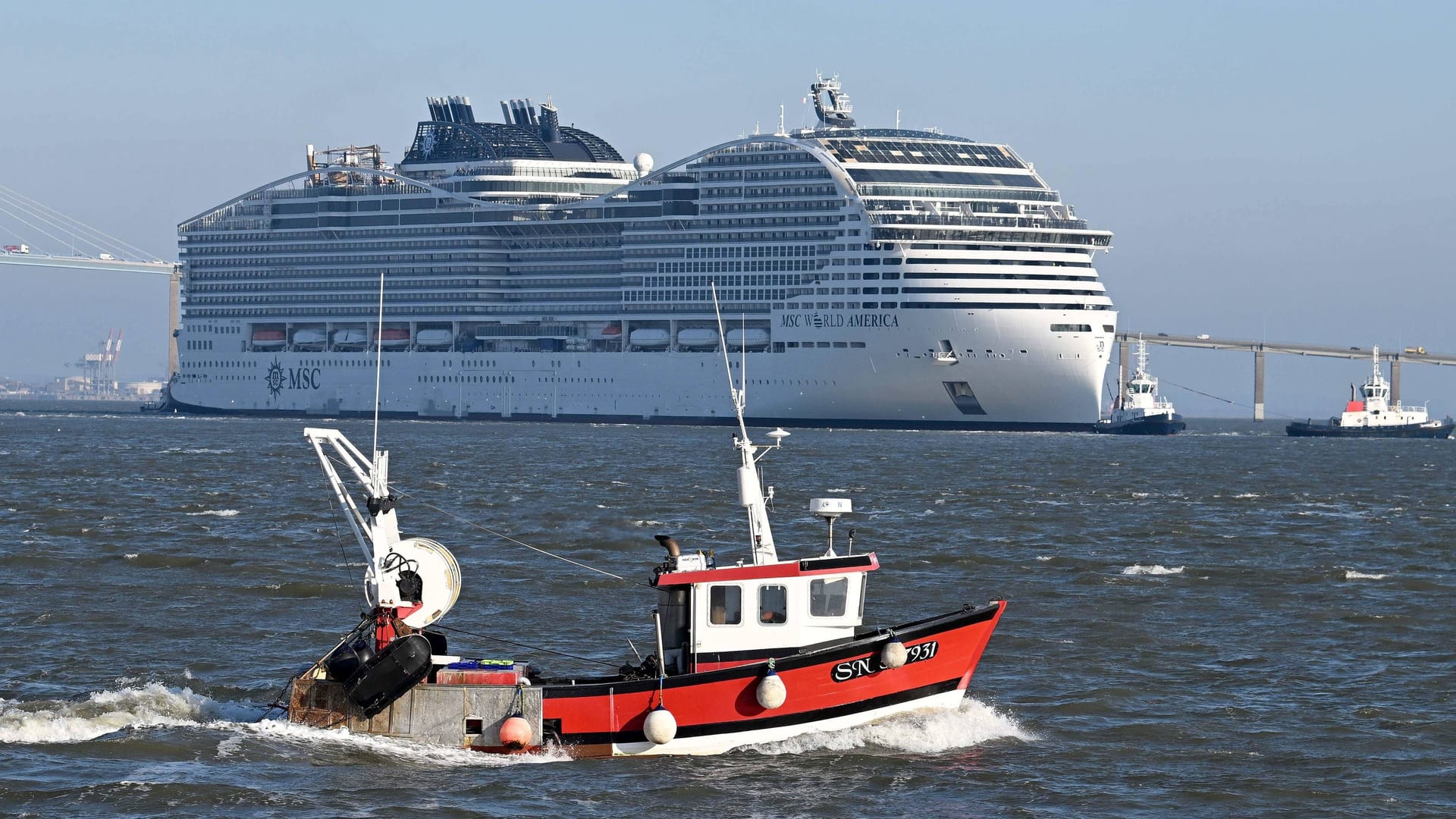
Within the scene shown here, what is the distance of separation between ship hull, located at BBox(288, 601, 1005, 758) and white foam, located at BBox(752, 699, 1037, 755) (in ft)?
0.57

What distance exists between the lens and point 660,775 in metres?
22.9

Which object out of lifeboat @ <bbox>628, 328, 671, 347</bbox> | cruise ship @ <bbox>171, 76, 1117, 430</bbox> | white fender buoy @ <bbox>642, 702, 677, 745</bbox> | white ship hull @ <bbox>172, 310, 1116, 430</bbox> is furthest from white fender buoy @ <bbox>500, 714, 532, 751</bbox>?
lifeboat @ <bbox>628, 328, 671, 347</bbox>

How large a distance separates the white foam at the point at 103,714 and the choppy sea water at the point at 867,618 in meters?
0.07

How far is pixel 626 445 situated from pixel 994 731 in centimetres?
7677

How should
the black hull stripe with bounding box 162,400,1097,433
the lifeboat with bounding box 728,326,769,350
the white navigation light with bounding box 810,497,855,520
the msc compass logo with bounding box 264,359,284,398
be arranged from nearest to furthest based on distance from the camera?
the white navigation light with bounding box 810,497,855,520, the black hull stripe with bounding box 162,400,1097,433, the lifeboat with bounding box 728,326,769,350, the msc compass logo with bounding box 264,359,284,398

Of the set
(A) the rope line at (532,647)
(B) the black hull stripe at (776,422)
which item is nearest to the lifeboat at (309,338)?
(B) the black hull stripe at (776,422)

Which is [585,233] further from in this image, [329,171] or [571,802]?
[571,802]

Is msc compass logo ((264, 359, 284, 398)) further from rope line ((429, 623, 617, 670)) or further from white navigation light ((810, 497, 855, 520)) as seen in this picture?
white navigation light ((810, 497, 855, 520))

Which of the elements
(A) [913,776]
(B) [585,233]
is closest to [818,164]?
(B) [585,233]

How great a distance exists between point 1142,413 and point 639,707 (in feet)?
441

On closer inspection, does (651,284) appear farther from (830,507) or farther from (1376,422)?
(830,507)

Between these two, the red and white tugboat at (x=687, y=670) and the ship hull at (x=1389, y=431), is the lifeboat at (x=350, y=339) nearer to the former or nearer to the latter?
the ship hull at (x=1389, y=431)

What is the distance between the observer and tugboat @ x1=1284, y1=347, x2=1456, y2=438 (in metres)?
157

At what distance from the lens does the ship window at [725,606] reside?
23.9m
